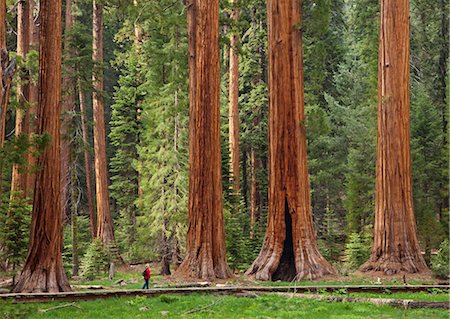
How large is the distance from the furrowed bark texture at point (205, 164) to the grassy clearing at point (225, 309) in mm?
4268

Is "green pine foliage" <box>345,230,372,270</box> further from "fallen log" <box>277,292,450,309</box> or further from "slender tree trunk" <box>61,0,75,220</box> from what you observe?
"slender tree trunk" <box>61,0,75,220</box>

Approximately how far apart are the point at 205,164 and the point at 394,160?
568 cm

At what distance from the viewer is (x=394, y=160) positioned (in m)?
17.6

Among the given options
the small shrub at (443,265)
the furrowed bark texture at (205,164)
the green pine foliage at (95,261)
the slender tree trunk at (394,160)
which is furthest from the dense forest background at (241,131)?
the small shrub at (443,265)

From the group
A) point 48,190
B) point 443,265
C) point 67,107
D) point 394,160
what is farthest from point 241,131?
point 48,190

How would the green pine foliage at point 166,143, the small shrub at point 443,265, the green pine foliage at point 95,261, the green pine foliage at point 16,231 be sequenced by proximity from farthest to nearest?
the green pine foliage at point 166,143 → the green pine foliage at point 95,261 → the small shrub at point 443,265 → the green pine foliage at point 16,231

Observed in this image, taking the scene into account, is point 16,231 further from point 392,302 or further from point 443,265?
point 443,265

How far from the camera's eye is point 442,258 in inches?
746

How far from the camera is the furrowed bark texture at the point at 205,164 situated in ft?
54.4

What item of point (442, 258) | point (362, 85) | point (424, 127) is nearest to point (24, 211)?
point (442, 258)

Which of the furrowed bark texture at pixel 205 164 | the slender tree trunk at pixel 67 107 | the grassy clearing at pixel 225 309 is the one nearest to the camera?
the grassy clearing at pixel 225 309

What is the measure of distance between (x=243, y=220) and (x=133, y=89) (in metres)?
10.6

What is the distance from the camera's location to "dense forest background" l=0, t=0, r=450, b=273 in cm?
2234

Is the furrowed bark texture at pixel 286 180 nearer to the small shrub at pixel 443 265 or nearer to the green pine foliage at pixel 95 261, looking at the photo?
the small shrub at pixel 443 265
